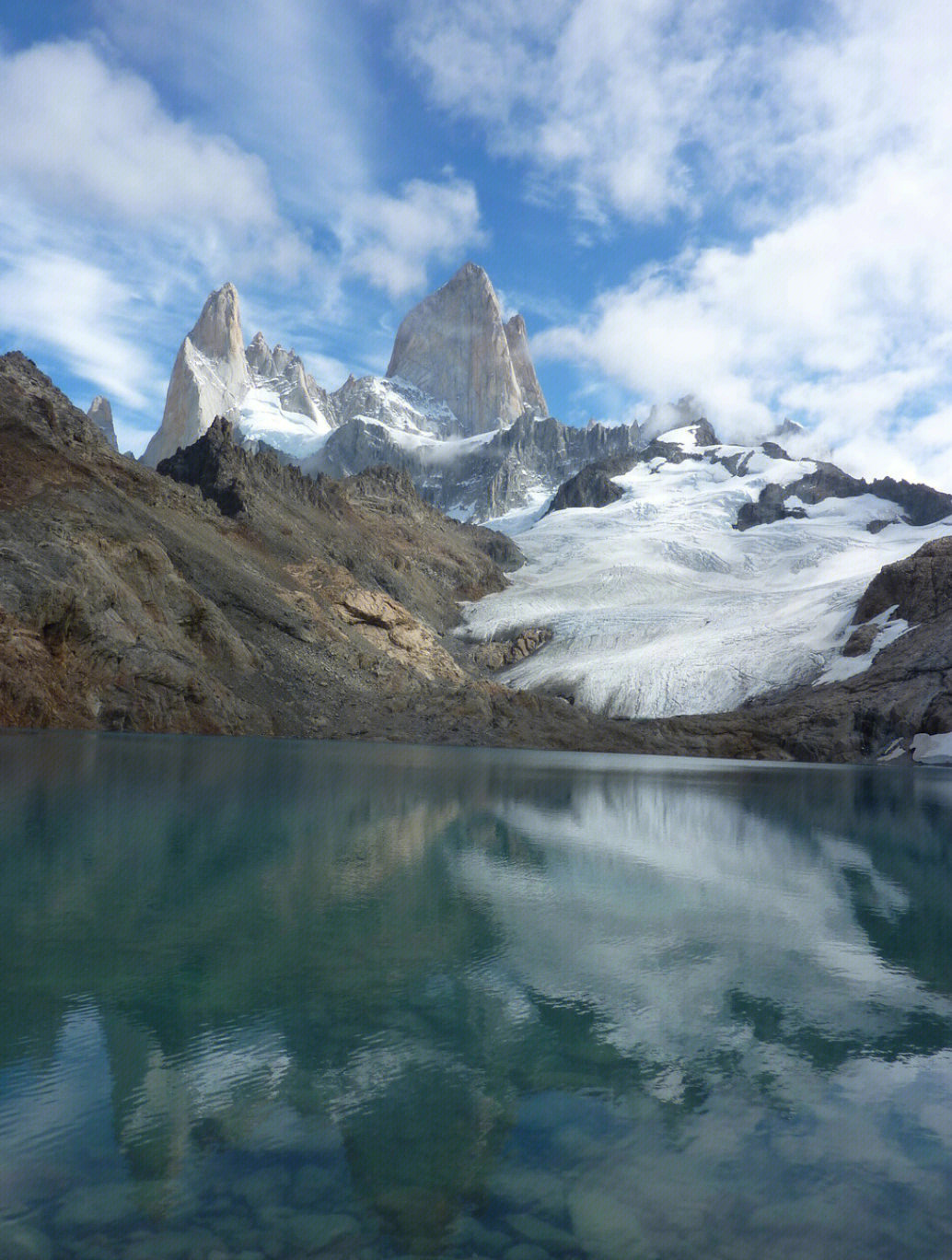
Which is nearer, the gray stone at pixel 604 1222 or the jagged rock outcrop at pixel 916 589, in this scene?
the gray stone at pixel 604 1222

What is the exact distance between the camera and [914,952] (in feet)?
28.0

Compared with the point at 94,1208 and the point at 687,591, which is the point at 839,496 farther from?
the point at 94,1208

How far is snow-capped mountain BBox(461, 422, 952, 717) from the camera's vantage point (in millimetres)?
67688

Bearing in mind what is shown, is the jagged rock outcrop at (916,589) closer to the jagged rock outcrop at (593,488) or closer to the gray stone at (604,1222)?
the gray stone at (604,1222)

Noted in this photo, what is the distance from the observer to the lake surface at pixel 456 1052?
366 cm

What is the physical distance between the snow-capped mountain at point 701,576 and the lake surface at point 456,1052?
184 feet

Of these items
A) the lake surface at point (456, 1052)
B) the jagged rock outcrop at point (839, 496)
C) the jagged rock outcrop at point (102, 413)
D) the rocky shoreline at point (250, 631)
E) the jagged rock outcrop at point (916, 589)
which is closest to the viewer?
the lake surface at point (456, 1052)

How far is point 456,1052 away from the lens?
536 cm

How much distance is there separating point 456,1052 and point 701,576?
352 ft

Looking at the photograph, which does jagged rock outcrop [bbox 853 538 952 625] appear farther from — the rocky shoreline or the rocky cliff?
the rocky cliff

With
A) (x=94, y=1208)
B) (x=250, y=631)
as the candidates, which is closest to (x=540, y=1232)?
(x=94, y=1208)

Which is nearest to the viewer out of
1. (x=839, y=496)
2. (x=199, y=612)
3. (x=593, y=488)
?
(x=199, y=612)

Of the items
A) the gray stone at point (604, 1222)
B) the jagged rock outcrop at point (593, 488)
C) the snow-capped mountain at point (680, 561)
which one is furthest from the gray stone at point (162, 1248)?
the jagged rock outcrop at point (593, 488)

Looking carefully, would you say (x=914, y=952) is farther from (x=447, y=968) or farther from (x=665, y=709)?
(x=665, y=709)
